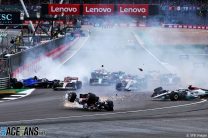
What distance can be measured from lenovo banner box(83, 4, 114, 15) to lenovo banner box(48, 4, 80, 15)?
78cm

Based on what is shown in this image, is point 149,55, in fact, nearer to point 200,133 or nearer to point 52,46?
point 52,46

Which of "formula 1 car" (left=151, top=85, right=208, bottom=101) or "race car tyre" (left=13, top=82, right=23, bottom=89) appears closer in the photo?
"formula 1 car" (left=151, top=85, right=208, bottom=101)

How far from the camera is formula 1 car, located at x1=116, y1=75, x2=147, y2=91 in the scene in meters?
30.9

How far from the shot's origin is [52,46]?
180 ft

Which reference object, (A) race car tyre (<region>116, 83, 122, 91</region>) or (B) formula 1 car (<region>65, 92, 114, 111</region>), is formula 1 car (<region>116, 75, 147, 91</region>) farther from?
(B) formula 1 car (<region>65, 92, 114, 111</region>)

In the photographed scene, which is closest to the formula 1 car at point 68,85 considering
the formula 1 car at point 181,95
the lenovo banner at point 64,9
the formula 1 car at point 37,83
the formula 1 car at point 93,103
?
the formula 1 car at point 37,83

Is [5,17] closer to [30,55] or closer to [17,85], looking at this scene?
[30,55]

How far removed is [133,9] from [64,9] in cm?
587

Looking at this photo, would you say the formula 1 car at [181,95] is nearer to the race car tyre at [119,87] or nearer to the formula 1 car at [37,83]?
the race car tyre at [119,87]

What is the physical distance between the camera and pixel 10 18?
41.3 meters

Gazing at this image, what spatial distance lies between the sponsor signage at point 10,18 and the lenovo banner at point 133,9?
8.06 metres

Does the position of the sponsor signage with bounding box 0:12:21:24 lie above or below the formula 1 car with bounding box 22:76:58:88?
above

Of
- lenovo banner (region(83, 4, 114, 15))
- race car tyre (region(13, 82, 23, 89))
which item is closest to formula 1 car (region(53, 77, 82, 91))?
race car tyre (region(13, 82, 23, 89))

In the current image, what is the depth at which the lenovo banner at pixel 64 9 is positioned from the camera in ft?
150
